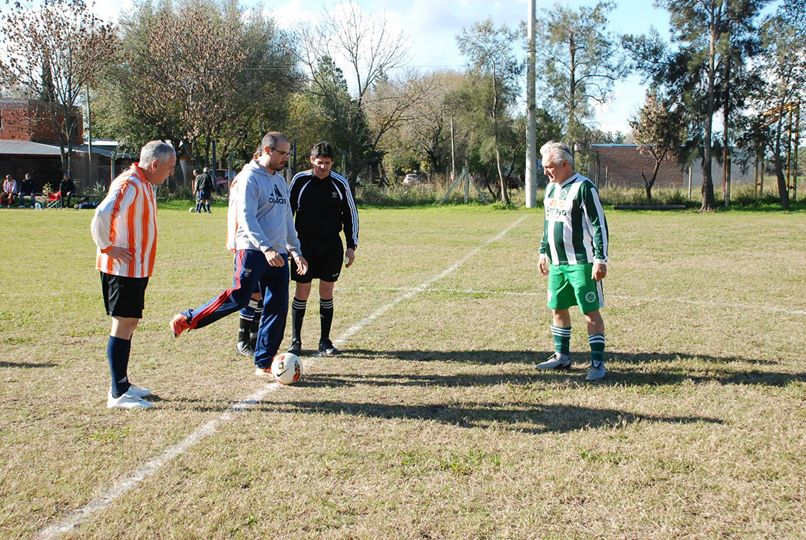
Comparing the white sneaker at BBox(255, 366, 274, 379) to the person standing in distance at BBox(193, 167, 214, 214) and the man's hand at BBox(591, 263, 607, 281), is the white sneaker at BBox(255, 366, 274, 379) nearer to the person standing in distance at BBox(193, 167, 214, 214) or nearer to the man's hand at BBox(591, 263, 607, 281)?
the man's hand at BBox(591, 263, 607, 281)

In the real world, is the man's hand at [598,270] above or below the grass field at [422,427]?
above

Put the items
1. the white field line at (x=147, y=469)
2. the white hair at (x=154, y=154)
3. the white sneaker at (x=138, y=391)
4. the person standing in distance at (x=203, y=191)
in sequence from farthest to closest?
the person standing in distance at (x=203, y=191)
the white sneaker at (x=138, y=391)
the white hair at (x=154, y=154)
the white field line at (x=147, y=469)

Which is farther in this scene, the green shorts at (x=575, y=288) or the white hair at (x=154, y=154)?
the green shorts at (x=575, y=288)

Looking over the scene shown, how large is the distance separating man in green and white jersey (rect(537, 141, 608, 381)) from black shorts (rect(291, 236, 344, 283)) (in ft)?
6.68

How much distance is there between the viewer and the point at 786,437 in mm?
4328

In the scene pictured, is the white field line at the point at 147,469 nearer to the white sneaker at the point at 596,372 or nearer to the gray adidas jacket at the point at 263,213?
the gray adidas jacket at the point at 263,213

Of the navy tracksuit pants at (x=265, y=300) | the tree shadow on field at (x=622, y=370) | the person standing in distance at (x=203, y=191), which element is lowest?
the tree shadow on field at (x=622, y=370)

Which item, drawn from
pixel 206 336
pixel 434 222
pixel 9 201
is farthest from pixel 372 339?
pixel 9 201

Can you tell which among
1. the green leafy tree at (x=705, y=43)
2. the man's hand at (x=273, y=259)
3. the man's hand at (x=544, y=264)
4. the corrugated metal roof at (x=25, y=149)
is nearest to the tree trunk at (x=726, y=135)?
the green leafy tree at (x=705, y=43)

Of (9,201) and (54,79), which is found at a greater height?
(54,79)

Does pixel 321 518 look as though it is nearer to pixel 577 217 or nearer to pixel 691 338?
pixel 577 217

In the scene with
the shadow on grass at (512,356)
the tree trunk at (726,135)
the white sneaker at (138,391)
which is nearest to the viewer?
the white sneaker at (138,391)

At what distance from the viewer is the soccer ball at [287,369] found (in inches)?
217

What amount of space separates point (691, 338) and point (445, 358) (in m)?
2.66
